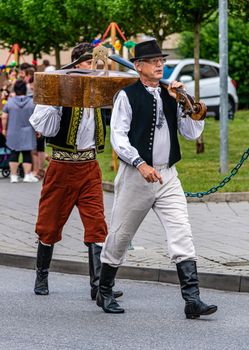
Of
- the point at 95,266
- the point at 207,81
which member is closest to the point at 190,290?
the point at 95,266

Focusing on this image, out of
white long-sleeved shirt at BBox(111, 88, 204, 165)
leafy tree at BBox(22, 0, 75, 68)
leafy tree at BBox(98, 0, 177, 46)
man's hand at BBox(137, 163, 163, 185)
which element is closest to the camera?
man's hand at BBox(137, 163, 163, 185)

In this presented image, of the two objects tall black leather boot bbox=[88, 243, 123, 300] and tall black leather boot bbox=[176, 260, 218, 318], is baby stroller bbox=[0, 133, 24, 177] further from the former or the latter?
tall black leather boot bbox=[176, 260, 218, 318]

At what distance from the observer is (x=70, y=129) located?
9180 millimetres

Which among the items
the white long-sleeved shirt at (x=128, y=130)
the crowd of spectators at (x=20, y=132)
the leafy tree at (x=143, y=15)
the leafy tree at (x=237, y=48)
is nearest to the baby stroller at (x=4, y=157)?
the crowd of spectators at (x=20, y=132)

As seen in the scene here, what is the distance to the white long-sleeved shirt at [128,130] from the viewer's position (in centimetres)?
826

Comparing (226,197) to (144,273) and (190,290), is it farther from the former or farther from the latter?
(190,290)

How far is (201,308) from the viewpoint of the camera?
829 cm

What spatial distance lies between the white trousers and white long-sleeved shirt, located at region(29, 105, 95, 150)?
2.54 ft

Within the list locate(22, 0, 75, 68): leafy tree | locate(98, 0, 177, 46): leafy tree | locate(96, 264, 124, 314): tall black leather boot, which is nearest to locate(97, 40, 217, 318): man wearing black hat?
locate(96, 264, 124, 314): tall black leather boot

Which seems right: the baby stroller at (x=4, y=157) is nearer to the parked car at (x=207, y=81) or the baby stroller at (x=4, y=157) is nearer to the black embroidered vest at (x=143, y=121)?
the parked car at (x=207, y=81)

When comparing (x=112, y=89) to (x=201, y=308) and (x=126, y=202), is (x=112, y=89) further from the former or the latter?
(x=201, y=308)

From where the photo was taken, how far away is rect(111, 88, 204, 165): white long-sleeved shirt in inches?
325

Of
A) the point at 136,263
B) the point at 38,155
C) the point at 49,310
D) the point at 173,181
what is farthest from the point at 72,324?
the point at 38,155

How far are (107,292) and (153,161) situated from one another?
105 centimetres
